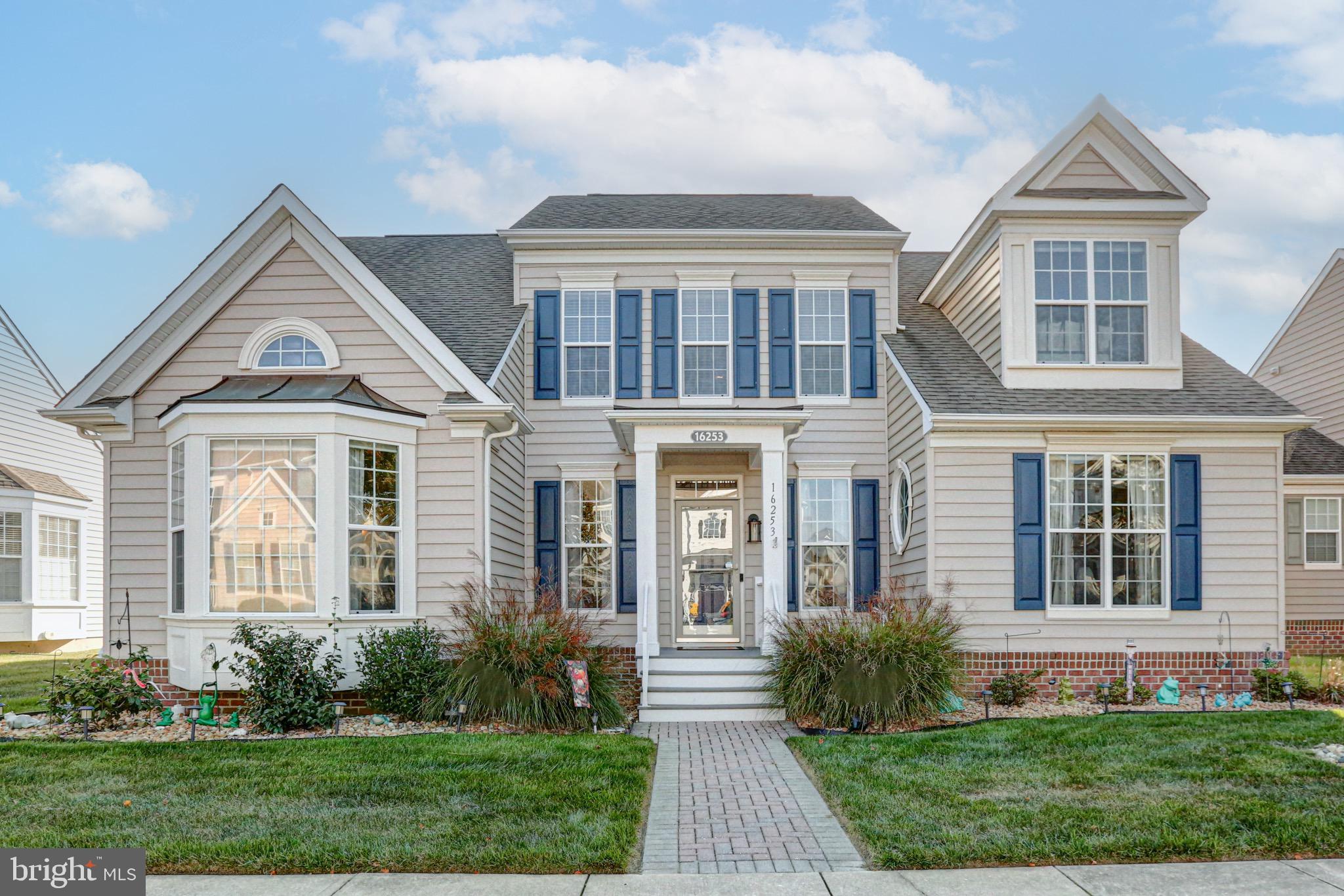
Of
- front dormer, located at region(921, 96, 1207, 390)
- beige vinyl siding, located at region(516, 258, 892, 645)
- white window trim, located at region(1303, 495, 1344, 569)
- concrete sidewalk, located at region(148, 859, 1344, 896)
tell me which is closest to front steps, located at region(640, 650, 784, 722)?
beige vinyl siding, located at region(516, 258, 892, 645)

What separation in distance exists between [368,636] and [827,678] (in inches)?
196

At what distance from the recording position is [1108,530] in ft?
42.3

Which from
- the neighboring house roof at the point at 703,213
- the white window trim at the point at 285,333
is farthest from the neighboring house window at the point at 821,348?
the white window trim at the point at 285,333

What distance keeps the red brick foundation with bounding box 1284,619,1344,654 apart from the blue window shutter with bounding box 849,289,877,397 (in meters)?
9.03

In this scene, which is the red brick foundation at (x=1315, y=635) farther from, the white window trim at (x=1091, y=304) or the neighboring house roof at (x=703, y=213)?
the neighboring house roof at (x=703, y=213)

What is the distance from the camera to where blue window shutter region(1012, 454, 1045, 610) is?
12.8 metres

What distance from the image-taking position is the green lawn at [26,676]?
1225 cm

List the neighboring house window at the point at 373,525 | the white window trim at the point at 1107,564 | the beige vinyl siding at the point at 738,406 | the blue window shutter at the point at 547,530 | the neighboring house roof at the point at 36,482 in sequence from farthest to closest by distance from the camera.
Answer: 1. the neighboring house roof at the point at 36,482
2. the beige vinyl siding at the point at 738,406
3. the blue window shutter at the point at 547,530
4. the white window trim at the point at 1107,564
5. the neighboring house window at the point at 373,525

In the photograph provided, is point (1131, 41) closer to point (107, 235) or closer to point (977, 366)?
point (977, 366)

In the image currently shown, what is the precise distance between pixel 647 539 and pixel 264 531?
445 centimetres

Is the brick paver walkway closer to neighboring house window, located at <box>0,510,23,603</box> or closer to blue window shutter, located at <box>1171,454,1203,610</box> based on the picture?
blue window shutter, located at <box>1171,454,1203,610</box>

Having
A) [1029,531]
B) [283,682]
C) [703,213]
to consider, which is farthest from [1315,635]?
[283,682]

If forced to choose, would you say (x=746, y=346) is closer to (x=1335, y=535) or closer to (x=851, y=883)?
(x=851, y=883)

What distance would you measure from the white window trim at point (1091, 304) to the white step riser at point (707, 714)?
18.8 ft
